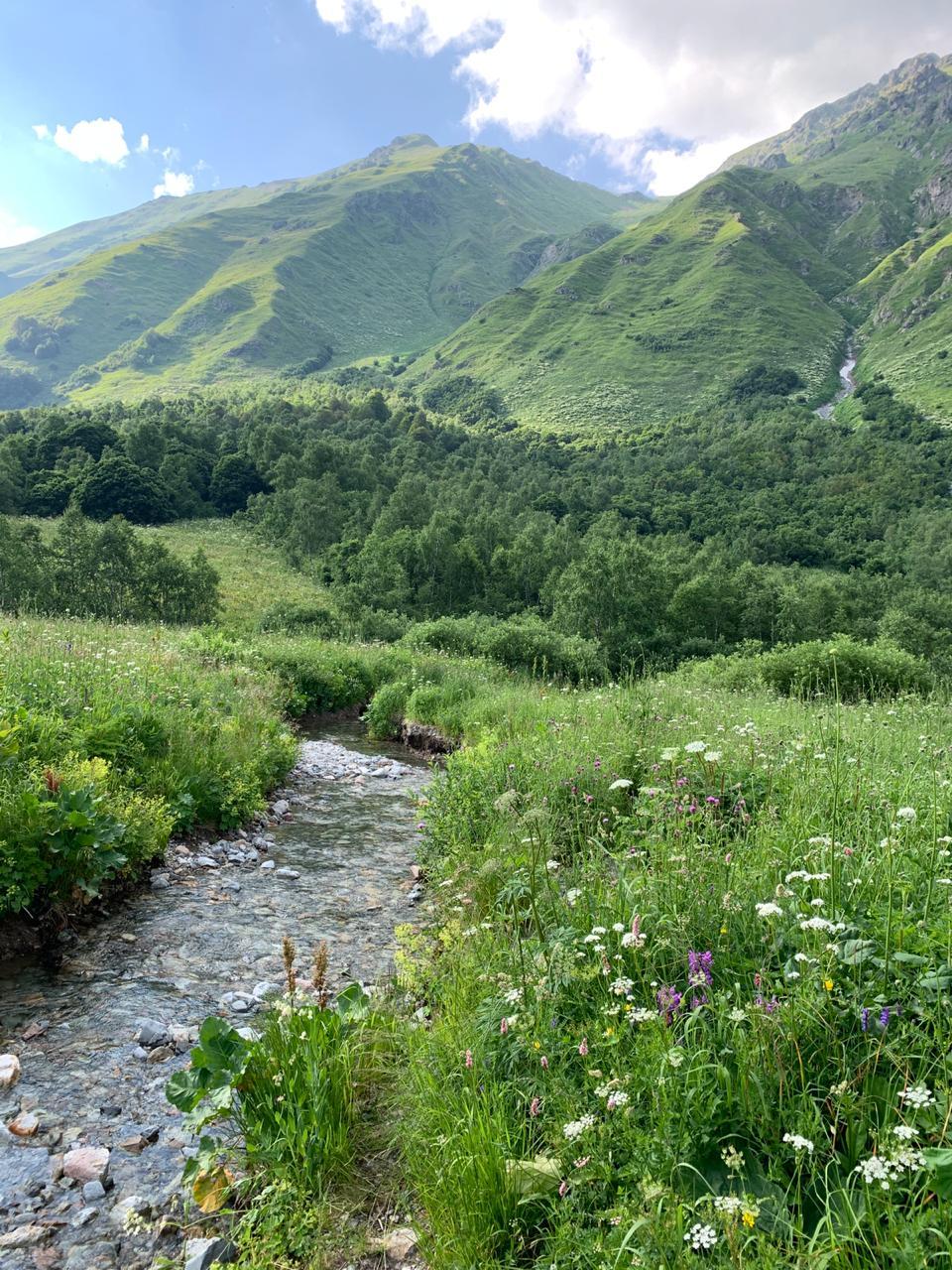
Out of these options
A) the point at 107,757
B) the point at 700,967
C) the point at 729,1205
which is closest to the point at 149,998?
the point at 107,757

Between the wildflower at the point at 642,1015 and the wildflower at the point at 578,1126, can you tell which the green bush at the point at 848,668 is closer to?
the wildflower at the point at 642,1015

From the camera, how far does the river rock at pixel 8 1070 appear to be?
15.8 feet

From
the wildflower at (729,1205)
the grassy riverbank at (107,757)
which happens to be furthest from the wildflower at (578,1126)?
the grassy riverbank at (107,757)

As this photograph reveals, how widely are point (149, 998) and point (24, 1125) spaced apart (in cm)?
165

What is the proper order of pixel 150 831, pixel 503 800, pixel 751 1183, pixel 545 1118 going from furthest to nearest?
pixel 150 831 → pixel 503 800 → pixel 545 1118 → pixel 751 1183

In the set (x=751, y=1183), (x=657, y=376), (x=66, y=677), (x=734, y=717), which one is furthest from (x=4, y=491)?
(x=657, y=376)

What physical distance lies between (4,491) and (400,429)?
82.5 meters

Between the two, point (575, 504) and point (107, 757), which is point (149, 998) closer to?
point (107, 757)

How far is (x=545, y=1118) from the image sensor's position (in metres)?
3.37

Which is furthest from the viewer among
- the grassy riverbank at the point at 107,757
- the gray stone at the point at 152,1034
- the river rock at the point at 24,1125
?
the grassy riverbank at the point at 107,757

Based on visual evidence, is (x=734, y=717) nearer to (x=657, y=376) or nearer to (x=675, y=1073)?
(x=675, y=1073)

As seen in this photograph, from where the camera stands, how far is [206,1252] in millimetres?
3465

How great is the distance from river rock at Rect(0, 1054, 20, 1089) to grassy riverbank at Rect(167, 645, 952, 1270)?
2030 millimetres

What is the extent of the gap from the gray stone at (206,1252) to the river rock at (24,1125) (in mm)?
1589
